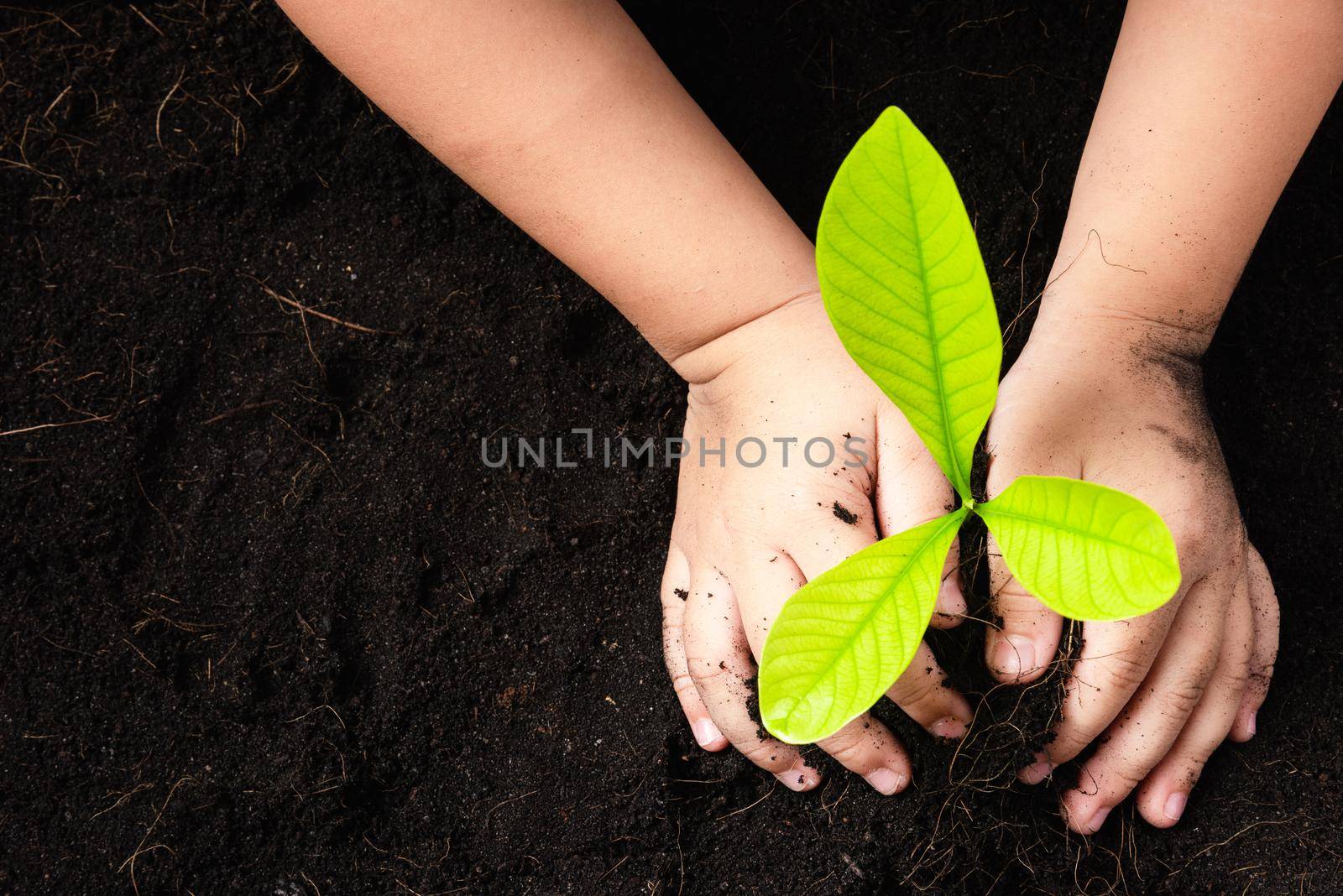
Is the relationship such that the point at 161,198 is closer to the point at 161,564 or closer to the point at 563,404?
the point at 161,564

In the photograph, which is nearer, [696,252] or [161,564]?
[696,252]

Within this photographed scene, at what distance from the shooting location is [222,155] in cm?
105

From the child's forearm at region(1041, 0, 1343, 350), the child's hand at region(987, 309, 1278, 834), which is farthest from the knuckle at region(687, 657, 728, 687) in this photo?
the child's forearm at region(1041, 0, 1343, 350)

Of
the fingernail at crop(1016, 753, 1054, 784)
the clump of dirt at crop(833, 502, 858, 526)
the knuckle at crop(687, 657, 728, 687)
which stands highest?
the clump of dirt at crop(833, 502, 858, 526)

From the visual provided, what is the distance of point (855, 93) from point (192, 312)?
0.74 meters

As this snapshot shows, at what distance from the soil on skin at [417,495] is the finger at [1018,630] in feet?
0.34

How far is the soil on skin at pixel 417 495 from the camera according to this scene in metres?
0.91

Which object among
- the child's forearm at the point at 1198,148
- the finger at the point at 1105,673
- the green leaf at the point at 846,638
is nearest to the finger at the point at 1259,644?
the finger at the point at 1105,673

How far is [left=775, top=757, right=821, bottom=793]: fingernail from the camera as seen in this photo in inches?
34.4

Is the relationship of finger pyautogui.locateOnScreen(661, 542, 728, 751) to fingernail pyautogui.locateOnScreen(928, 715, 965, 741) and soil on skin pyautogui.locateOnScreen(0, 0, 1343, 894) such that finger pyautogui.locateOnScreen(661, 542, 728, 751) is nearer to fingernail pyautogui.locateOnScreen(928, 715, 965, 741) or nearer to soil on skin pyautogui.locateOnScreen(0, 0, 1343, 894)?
soil on skin pyautogui.locateOnScreen(0, 0, 1343, 894)

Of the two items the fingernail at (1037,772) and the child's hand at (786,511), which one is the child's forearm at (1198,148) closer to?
the child's hand at (786,511)

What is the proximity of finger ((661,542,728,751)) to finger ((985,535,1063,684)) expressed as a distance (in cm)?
27

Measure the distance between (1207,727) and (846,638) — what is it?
470 mm

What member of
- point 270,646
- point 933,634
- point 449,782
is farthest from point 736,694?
point 270,646
